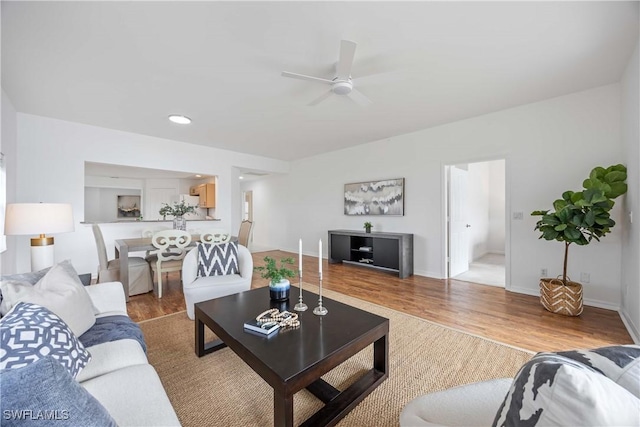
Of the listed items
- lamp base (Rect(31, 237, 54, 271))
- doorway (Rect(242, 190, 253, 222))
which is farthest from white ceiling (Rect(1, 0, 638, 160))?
doorway (Rect(242, 190, 253, 222))

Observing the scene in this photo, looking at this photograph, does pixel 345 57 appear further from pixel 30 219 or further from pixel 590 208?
pixel 30 219

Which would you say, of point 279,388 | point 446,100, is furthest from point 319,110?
point 279,388

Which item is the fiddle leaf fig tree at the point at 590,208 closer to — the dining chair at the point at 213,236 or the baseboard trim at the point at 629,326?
the baseboard trim at the point at 629,326

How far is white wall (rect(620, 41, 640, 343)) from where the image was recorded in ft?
7.11

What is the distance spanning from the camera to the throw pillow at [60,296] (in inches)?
47.9

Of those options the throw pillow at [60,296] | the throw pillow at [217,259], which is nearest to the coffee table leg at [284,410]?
the throw pillow at [60,296]

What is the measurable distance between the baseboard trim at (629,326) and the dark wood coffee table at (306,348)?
2.32 m

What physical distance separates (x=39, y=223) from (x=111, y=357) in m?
1.70

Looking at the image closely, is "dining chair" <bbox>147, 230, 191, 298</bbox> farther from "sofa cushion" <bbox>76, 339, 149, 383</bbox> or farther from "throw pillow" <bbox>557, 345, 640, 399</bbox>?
"throw pillow" <bbox>557, 345, 640, 399</bbox>

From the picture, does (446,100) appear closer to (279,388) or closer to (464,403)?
(464,403)

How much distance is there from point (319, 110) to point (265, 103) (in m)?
0.72

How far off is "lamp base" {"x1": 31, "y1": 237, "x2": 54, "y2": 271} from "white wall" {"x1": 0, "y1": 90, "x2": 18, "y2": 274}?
2.53 feet

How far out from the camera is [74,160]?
3.81 m

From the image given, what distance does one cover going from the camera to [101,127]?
3.97 metres
